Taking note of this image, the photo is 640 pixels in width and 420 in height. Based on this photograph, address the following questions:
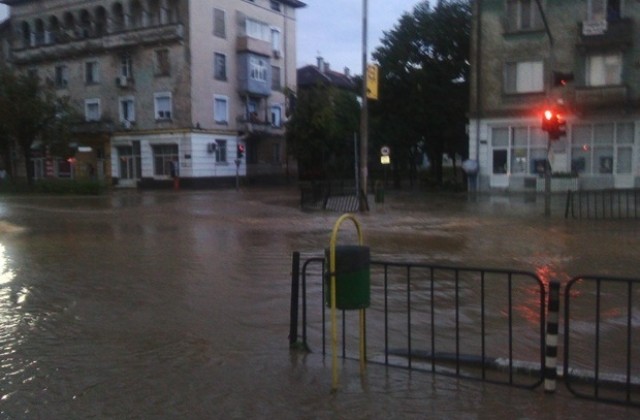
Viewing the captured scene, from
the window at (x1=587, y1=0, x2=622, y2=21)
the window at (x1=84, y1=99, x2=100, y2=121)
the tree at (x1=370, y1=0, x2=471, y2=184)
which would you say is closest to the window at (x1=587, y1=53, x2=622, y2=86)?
the window at (x1=587, y1=0, x2=622, y2=21)

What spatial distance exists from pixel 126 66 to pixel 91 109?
16.4 ft

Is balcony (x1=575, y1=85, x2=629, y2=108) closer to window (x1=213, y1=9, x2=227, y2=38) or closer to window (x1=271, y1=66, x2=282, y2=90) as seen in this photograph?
window (x1=213, y1=9, x2=227, y2=38)

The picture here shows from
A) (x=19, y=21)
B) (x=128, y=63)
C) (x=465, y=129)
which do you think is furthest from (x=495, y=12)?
(x=19, y=21)

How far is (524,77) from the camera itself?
3478cm

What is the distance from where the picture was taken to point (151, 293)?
31.3 ft

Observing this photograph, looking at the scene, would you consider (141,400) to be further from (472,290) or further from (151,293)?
(472,290)

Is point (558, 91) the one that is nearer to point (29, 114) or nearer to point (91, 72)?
point (29, 114)

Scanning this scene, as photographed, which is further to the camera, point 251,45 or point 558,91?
point 251,45

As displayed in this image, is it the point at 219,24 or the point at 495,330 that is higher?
the point at 219,24

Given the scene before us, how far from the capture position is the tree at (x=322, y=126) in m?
44.1

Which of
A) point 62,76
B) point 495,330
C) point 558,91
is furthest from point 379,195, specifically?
point 62,76

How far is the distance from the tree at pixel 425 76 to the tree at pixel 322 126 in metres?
3.40

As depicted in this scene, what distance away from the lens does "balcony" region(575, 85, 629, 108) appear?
32.0 m

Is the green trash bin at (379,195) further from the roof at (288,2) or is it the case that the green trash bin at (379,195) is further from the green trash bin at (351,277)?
the roof at (288,2)
